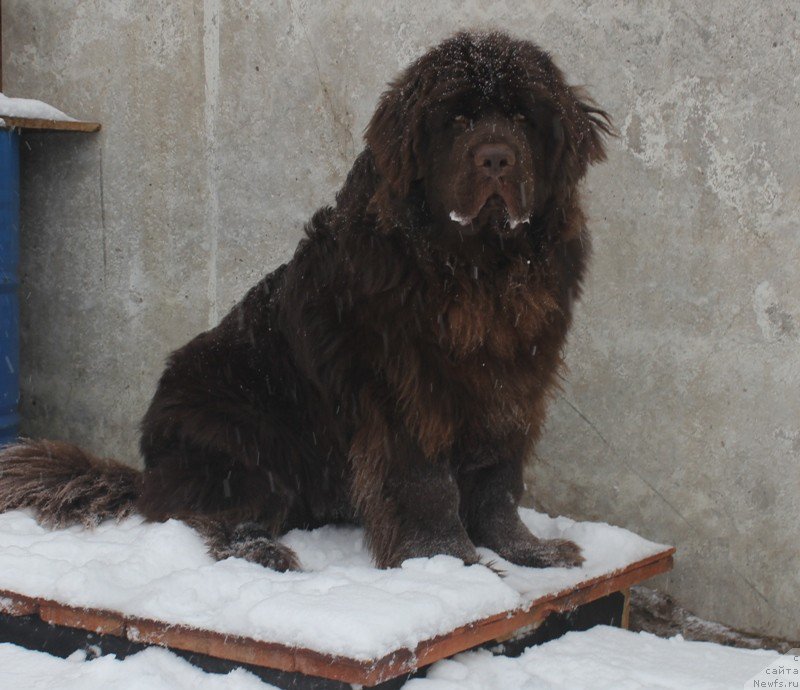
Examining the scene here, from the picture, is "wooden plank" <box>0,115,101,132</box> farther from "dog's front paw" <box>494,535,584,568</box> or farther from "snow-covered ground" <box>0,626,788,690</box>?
"dog's front paw" <box>494,535,584,568</box>

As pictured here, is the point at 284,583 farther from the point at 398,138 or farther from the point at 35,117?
the point at 35,117

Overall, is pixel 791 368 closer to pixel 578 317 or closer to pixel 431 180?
pixel 578 317

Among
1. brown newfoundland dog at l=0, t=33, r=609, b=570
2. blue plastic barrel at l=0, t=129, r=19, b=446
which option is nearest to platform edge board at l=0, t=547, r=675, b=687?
brown newfoundland dog at l=0, t=33, r=609, b=570

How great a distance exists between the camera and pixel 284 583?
262 centimetres

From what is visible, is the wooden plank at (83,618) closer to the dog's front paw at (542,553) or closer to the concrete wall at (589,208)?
the dog's front paw at (542,553)

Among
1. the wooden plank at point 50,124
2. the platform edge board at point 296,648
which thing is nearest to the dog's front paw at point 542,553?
the platform edge board at point 296,648

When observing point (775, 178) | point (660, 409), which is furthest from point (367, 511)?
point (775, 178)

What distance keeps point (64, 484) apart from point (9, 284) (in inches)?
59.9

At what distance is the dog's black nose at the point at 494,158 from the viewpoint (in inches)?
106

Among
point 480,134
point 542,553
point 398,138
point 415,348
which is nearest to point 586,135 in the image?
point 480,134

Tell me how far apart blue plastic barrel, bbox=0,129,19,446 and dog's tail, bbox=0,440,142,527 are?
1.11 meters

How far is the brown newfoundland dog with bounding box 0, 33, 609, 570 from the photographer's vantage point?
2.86 m

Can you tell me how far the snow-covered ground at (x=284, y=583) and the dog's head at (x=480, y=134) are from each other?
3.20 ft

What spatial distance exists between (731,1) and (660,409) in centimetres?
140
